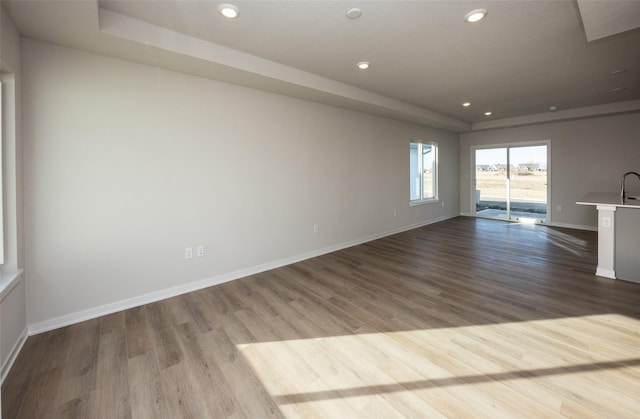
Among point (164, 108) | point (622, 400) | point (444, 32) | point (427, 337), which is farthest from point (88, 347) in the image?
point (444, 32)

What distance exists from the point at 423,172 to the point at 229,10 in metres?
5.85

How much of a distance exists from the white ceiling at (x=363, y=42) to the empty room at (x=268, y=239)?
26mm

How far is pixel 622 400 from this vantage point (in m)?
1.56

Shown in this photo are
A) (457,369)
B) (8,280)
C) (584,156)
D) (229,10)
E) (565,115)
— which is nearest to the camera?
(457,369)

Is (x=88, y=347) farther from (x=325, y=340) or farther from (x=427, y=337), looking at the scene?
(x=427, y=337)

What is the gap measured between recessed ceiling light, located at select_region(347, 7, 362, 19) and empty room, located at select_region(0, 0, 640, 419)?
1.8 inches

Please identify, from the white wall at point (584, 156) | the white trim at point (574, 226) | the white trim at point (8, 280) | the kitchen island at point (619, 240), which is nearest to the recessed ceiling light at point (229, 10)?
the white trim at point (8, 280)

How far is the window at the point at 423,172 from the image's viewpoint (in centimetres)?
651

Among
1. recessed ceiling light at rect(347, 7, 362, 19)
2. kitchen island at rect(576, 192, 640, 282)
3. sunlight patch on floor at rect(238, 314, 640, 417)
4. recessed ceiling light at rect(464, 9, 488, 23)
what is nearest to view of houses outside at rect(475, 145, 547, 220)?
kitchen island at rect(576, 192, 640, 282)

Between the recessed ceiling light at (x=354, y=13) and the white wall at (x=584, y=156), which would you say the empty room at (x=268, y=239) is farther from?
the white wall at (x=584, y=156)

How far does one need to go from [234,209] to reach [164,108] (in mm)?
1366

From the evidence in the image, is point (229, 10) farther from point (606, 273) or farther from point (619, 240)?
point (606, 273)

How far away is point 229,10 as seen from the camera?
2.22m

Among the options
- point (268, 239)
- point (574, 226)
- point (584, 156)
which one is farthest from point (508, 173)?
point (268, 239)
